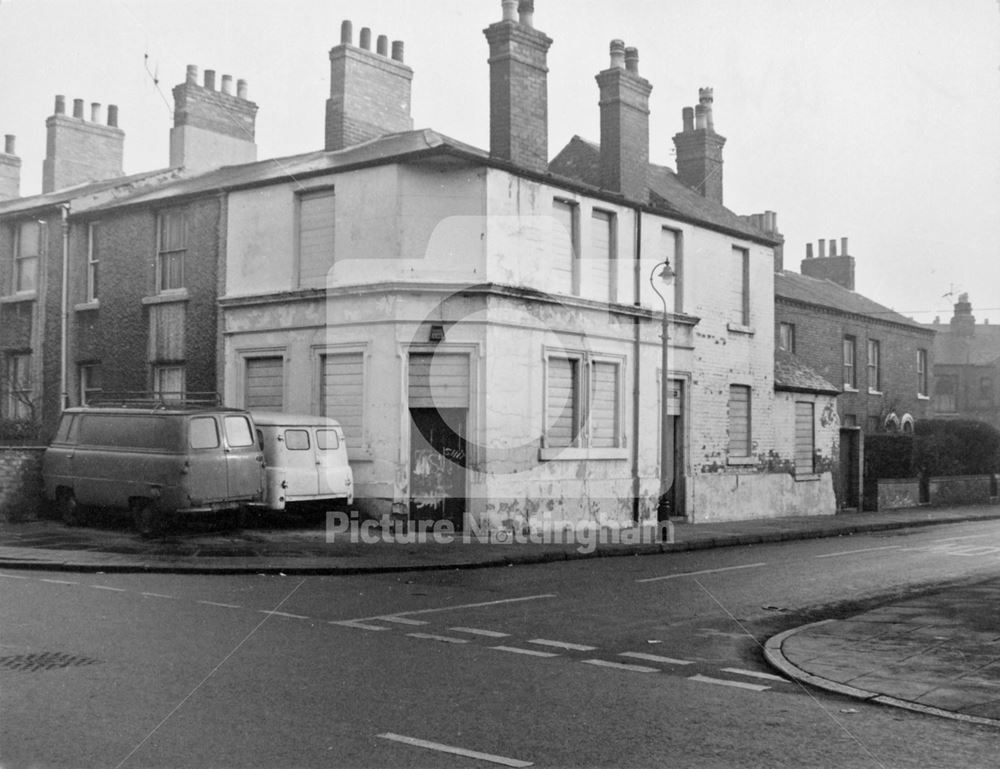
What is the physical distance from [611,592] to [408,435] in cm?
721

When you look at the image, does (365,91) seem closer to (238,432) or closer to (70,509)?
(238,432)

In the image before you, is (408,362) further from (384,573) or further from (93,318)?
(93,318)

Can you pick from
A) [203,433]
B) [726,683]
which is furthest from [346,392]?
[726,683]

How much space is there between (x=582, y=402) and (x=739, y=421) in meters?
6.99

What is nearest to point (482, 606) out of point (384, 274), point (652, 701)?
point (652, 701)

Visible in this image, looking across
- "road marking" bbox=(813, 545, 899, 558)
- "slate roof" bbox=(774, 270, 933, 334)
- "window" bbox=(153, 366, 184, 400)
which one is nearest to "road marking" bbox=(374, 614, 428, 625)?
"road marking" bbox=(813, 545, 899, 558)

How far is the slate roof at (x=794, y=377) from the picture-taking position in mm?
28359

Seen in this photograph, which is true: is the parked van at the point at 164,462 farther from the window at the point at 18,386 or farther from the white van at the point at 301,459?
the window at the point at 18,386

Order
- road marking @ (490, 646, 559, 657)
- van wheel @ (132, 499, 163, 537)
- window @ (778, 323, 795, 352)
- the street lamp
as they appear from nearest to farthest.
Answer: road marking @ (490, 646, 559, 657) → van wheel @ (132, 499, 163, 537) → the street lamp → window @ (778, 323, 795, 352)

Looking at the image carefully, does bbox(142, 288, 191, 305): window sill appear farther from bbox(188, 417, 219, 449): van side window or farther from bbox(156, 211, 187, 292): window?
bbox(188, 417, 219, 449): van side window

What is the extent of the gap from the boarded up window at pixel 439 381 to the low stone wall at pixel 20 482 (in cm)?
751

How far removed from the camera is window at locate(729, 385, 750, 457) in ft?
86.7

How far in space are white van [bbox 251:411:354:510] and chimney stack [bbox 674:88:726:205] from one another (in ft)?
49.5

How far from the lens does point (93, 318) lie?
24.8 metres
